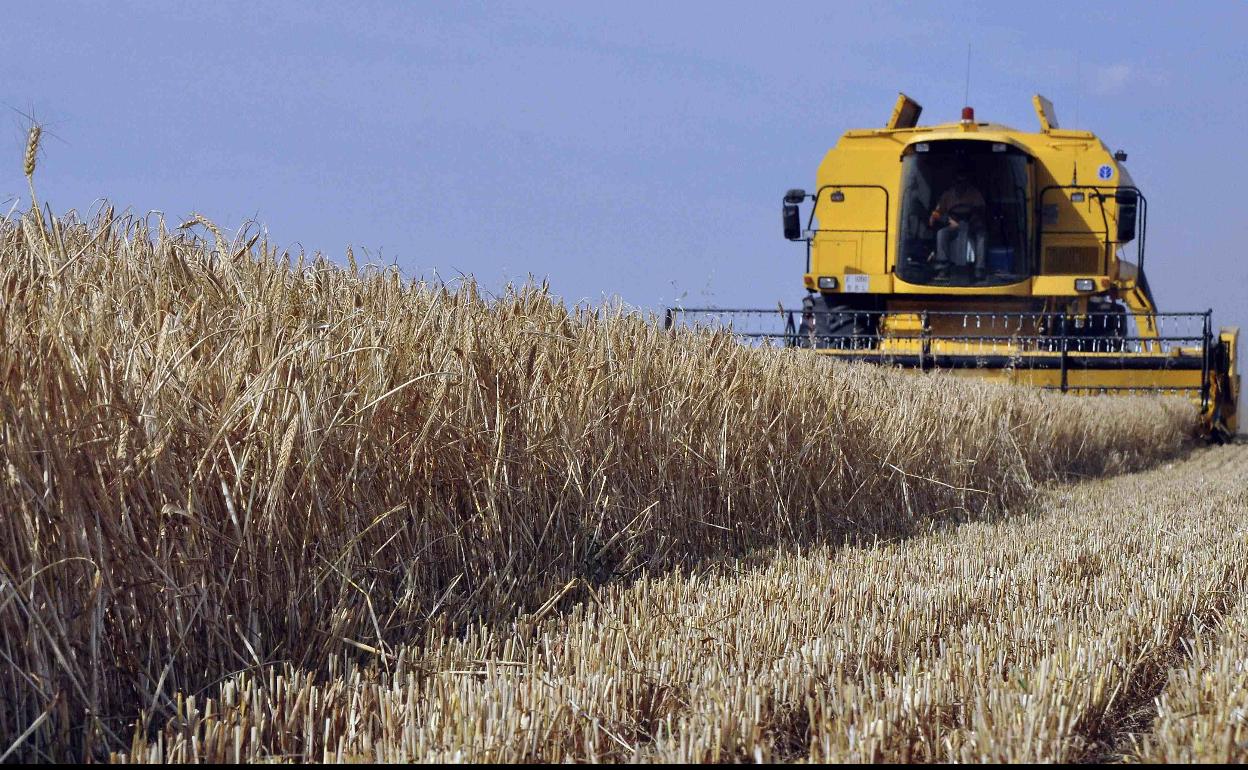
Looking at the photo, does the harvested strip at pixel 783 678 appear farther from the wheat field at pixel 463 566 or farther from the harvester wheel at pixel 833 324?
the harvester wheel at pixel 833 324

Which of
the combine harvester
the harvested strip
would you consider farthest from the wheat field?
the combine harvester

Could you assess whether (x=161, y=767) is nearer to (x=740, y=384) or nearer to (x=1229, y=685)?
(x=1229, y=685)

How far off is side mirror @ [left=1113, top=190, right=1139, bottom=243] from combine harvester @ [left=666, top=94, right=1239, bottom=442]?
1 centimetres

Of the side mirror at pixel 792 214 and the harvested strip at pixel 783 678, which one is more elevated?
the side mirror at pixel 792 214

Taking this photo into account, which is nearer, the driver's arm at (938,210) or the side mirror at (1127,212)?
the side mirror at (1127,212)

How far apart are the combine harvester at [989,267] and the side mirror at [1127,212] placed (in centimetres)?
1

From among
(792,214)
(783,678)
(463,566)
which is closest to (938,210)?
(792,214)

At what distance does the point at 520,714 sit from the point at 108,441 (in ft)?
3.43

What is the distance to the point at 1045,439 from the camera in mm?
8172

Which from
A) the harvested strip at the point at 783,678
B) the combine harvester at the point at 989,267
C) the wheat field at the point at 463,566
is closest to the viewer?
the harvested strip at the point at 783,678

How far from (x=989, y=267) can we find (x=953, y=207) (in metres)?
0.66

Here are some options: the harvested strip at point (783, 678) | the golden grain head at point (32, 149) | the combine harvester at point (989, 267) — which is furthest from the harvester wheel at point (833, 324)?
the golden grain head at point (32, 149)

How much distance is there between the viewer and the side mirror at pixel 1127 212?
11.5m

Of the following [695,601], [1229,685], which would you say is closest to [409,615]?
[695,601]
